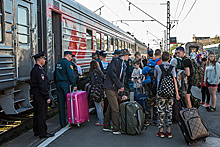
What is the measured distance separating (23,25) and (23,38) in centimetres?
32

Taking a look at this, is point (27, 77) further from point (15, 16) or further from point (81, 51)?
point (81, 51)

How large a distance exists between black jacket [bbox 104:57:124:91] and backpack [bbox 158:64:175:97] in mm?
863

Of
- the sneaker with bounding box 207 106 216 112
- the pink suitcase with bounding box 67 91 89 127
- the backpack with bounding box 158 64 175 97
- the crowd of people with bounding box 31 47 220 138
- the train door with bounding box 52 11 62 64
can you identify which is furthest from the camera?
the train door with bounding box 52 11 62 64

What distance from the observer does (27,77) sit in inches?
251

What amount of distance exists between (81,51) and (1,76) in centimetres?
487

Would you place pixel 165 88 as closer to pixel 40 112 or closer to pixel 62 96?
pixel 62 96

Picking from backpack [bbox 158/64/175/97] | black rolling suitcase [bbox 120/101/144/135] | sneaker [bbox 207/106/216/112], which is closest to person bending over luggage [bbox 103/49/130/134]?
black rolling suitcase [bbox 120/101/144/135]

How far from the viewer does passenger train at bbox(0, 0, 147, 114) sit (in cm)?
553

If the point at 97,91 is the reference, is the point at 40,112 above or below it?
below

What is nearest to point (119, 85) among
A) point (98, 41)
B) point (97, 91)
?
point (97, 91)

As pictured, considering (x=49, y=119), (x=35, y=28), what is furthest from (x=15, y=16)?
(x=49, y=119)

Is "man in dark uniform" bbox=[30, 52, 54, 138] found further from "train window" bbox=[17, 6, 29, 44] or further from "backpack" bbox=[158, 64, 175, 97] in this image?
"backpack" bbox=[158, 64, 175, 97]

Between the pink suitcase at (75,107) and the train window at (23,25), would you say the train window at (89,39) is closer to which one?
the train window at (23,25)

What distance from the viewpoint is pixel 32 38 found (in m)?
6.61
